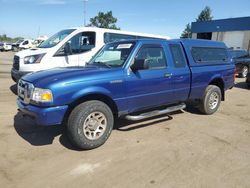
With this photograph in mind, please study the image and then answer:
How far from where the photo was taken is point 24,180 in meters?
3.47

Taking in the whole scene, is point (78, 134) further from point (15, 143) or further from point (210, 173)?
point (210, 173)

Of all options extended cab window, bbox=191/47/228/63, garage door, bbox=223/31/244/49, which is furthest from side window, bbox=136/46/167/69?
garage door, bbox=223/31/244/49

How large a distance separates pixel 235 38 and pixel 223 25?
2823 mm

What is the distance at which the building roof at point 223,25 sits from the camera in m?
35.9

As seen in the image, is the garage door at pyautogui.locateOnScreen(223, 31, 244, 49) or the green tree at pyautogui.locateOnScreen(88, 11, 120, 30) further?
the green tree at pyautogui.locateOnScreen(88, 11, 120, 30)

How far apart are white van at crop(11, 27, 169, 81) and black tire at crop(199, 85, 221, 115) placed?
424 cm

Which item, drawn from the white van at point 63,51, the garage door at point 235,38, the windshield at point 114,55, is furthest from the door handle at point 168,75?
the garage door at point 235,38

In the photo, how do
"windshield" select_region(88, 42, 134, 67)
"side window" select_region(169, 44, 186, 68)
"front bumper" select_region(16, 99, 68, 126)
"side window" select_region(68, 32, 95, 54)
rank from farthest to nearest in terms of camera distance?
"side window" select_region(68, 32, 95, 54) < "side window" select_region(169, 44, 186, 68) < "windshield" select_region(88, 42, 134, 67) < "front bumper" select_region(16, 99, 68, 126)

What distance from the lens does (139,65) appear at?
4820 millimetres

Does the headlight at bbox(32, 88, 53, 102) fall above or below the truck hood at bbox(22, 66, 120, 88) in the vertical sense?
below

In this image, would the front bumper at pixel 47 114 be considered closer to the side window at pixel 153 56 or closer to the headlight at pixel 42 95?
the headlight at pixel 42 95

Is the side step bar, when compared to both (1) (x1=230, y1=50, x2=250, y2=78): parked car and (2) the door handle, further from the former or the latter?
(1) (x1=230, y1=50, x2=250, y2=78): parked car

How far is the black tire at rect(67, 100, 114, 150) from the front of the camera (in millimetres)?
4277

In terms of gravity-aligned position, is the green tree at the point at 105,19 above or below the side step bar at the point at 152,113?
above
